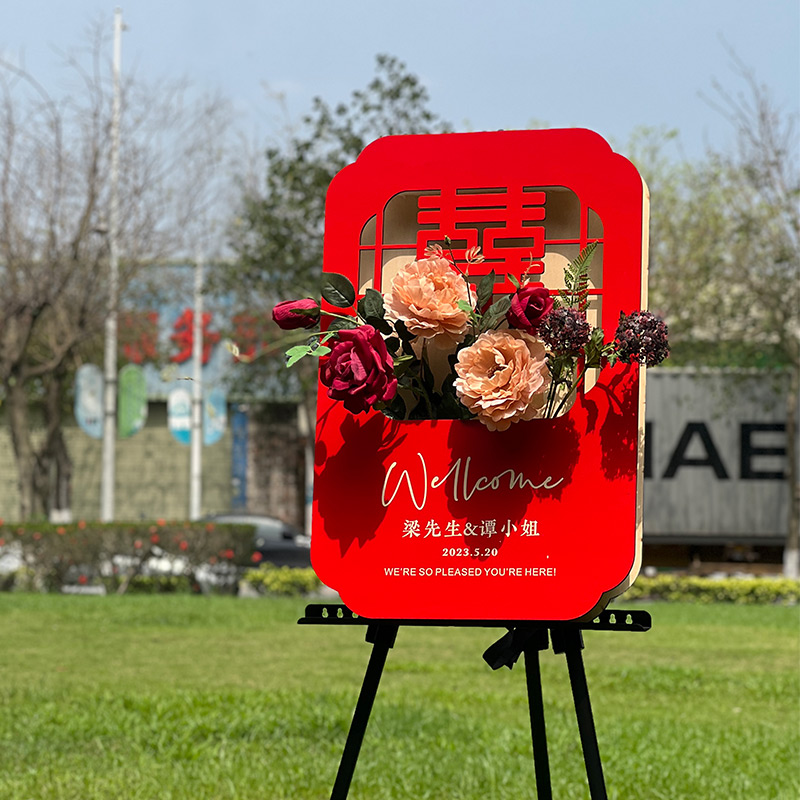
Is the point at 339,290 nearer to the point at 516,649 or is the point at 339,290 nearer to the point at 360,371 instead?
the point at 360,371

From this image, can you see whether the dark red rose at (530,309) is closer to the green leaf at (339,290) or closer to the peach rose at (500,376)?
the peach rose at (500,376)

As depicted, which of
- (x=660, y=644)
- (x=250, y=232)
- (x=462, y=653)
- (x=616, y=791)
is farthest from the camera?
(x=250, y=232)

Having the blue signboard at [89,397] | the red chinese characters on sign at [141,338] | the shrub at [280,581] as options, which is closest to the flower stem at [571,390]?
the shrub at [280,581]

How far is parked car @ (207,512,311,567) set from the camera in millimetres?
22797

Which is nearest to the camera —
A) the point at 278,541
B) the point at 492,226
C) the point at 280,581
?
the point at 492,226

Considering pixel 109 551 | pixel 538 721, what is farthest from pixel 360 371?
pixel 109 551

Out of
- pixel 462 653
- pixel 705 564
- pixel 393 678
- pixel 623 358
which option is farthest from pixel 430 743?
pixel 705 564

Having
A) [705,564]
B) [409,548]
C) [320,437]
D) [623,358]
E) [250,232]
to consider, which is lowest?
[705,564]

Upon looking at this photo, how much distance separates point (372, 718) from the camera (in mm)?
6172

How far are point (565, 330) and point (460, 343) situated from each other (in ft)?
0.97

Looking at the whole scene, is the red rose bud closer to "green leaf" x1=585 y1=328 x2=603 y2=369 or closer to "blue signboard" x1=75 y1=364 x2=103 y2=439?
"green leaf" x1=585 y1=328 x2=603 y2=369

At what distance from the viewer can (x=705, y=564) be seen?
2019 cm

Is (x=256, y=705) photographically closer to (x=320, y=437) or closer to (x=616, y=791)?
(x=616, y=791)

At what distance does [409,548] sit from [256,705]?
12.9ft
